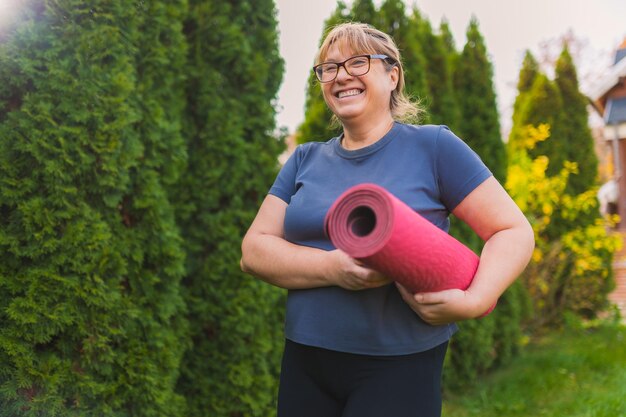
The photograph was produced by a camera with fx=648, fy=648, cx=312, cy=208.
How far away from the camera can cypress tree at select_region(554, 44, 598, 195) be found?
30.2 ft

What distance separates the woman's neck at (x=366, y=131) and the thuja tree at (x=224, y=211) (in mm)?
1908

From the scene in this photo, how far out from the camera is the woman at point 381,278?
5.91ft

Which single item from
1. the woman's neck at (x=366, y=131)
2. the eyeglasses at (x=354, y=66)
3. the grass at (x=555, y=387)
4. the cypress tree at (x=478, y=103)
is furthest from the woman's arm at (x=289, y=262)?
the cypress tree at (x=478, y=103)

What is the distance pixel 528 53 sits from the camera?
1006 centimetres

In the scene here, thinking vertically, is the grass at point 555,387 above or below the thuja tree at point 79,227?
below

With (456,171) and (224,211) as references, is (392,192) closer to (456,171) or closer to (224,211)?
(456,171)

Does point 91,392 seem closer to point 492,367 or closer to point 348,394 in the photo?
point 348,394

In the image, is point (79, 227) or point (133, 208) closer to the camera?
point (79, 227)

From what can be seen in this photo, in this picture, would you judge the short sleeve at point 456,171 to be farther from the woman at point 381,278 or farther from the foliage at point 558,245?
the foliage at point 558,245

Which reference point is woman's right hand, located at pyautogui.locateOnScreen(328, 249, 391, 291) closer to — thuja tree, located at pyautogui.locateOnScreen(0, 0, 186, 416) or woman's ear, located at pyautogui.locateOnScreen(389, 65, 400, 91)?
woman's ear, located at pyautogui.locateOnScreen(389, 65, 400, 91)

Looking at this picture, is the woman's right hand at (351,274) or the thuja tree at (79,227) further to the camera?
the thuja tree at (79,227)

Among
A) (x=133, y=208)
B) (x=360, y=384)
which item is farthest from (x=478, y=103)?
(x=360, y=384)

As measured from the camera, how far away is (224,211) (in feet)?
12.8

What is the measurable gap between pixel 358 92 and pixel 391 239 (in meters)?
0.69
